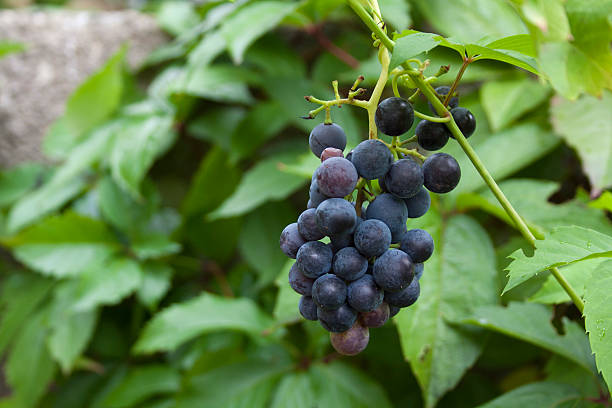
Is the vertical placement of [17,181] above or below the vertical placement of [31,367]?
above

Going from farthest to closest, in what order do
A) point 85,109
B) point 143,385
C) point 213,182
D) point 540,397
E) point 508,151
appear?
1. point 85,109
2. point 213,182
3. point 143,385
4. point 508,151
5. point 540,397

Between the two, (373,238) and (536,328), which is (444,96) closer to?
(373,238)

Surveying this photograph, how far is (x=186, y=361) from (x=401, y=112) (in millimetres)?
987

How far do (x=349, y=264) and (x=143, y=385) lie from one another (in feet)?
3.04

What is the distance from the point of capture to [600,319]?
0.37m

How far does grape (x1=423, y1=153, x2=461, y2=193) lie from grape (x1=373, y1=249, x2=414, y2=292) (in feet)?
0.20

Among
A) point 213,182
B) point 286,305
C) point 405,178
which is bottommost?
point 213,182

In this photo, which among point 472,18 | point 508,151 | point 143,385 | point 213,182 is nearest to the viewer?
point 508,151

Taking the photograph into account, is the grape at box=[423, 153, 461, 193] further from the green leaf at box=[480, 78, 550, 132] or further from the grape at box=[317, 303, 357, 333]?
the green leaf at box=[480, 78, 550, 132]

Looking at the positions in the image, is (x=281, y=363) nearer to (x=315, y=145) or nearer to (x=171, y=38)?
(x=315, y=145)

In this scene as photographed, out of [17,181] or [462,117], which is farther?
[17,181]

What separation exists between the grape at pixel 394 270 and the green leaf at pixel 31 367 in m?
1.13

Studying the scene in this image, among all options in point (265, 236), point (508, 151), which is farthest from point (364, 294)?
point (265, 236)

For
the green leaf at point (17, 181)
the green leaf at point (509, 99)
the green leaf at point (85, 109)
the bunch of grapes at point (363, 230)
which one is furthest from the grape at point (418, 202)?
the green leaf at point (17, 181)
